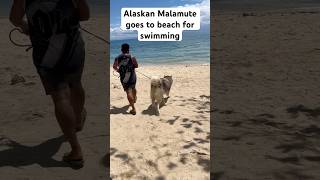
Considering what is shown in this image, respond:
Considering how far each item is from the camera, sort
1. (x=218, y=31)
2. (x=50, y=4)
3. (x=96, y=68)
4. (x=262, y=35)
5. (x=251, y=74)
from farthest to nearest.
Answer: (x=218, y=31), (x=262, y=35), (x=96, y=68), (x=251, y=74), (x=50, y=4)

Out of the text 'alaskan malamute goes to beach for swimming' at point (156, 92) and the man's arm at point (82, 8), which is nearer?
the man's arm at point (82, 8)

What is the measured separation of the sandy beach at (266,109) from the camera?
15.1ft

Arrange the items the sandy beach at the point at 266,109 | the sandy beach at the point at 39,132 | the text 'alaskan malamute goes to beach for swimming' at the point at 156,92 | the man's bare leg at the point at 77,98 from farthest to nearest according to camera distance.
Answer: the text 'alaskan malamute goes to beach for swimming' at the point at 156,92 → the man's bare leg at the point at 77,98 → the sandy beach at the point at 266,109 → the sandy beach at the point at 39,132

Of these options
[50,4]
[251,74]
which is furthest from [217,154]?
[251,74]

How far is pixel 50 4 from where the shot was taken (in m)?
4.14

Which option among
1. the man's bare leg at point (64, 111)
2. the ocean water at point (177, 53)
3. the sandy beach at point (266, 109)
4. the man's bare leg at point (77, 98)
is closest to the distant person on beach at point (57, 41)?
the man's bare leg at point (64, 111)

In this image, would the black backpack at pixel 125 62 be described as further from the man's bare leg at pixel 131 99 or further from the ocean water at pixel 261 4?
the ocean water at pixel 261 4

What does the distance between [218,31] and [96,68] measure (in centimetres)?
890

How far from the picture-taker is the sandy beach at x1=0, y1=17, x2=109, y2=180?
440cm

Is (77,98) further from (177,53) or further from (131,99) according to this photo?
(177,53)

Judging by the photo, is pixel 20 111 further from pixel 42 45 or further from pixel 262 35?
pixel 262 35

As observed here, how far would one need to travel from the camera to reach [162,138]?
5430 mm

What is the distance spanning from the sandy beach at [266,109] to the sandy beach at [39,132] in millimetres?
1302

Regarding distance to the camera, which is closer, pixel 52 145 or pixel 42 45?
pixel 42 45
